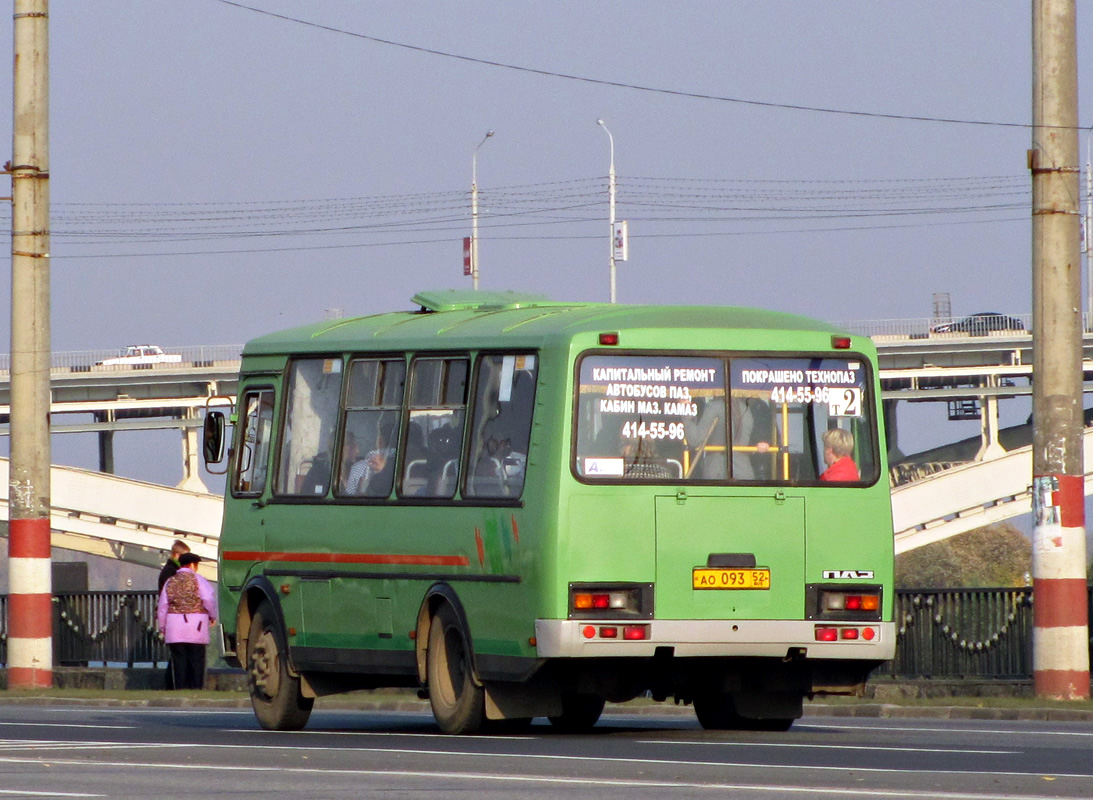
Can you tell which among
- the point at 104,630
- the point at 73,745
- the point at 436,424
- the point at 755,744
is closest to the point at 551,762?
the point at 755,744

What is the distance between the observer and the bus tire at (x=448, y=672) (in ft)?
47.4

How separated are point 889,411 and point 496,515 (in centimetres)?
9010

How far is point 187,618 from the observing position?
22.8 m

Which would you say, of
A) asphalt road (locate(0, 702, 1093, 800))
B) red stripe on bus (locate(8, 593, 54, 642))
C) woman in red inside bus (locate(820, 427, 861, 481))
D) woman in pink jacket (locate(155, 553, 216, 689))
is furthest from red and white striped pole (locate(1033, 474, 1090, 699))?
red stripe on bus (locate(8, 593, 54, 642))

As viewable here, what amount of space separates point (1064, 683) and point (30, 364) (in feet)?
37.9

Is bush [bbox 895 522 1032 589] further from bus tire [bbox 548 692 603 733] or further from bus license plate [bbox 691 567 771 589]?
bus license plate [bbox 691 567 771 589]

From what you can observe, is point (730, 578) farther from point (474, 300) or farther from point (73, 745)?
point (73, 745)

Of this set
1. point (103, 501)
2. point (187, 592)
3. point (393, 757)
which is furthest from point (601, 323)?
point (103, 501)

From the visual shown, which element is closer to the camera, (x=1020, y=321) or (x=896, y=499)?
(x=896, y=499)

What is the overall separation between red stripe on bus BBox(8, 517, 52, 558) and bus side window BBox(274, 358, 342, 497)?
8277 millimetres

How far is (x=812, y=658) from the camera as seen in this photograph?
14.0 metres

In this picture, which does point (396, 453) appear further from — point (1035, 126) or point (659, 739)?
point (1035, 126)

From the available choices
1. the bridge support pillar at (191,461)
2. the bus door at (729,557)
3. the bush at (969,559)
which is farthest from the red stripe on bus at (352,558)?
the bridge support pillar at (191,461)

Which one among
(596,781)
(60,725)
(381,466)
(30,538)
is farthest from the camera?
(30,538)
